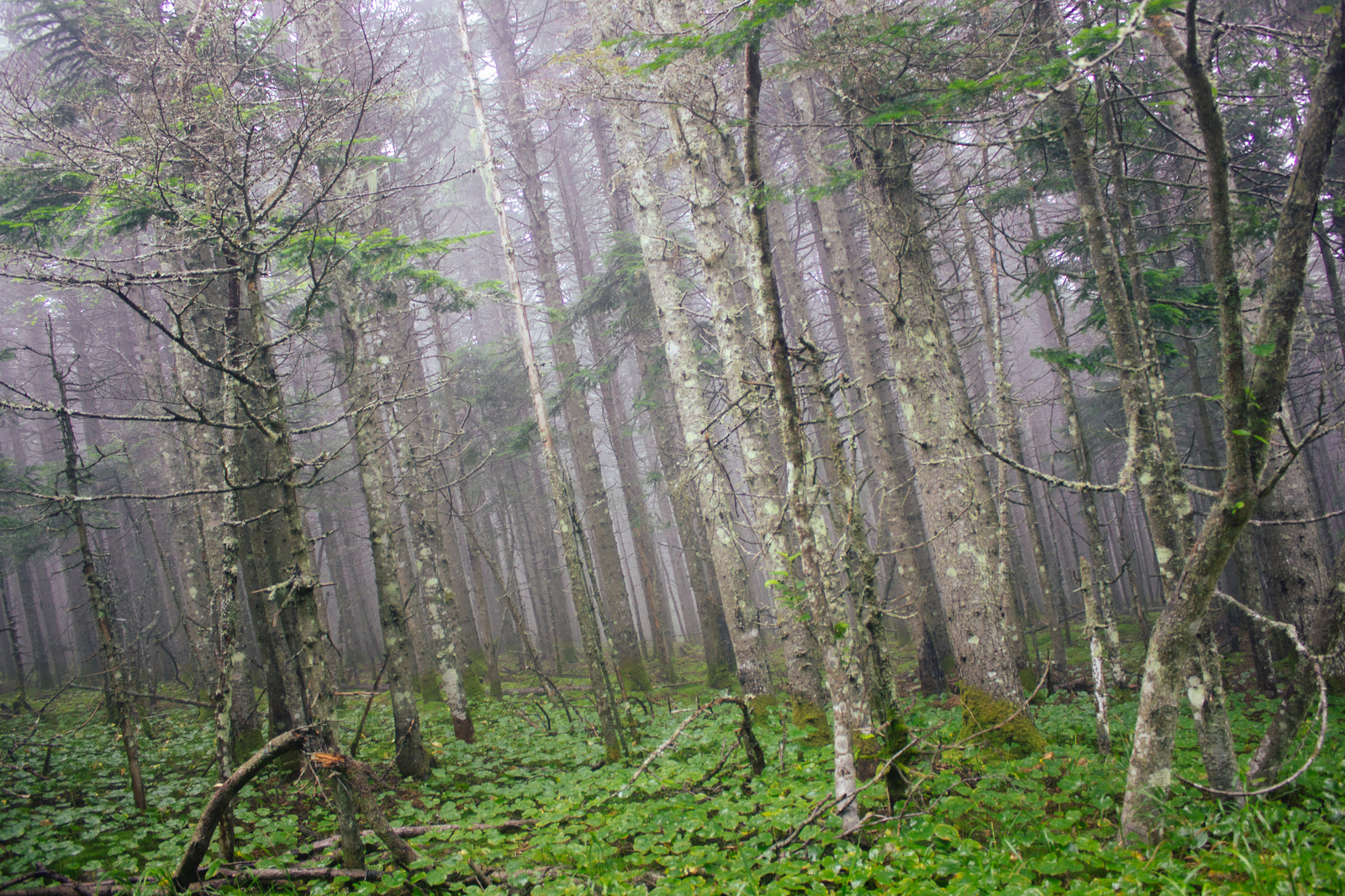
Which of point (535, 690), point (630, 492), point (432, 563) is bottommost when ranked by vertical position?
point (535, 690)

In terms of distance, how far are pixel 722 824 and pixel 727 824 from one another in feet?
0.17

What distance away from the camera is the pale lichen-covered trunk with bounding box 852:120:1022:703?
637cm

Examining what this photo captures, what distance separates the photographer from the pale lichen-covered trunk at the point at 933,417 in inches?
251

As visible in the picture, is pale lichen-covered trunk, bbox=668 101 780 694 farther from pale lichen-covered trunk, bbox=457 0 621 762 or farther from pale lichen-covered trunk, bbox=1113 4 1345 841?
pale lichen-covered trunk, bbox=1113 4 1345 841

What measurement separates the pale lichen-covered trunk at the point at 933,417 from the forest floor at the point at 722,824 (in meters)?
1.11

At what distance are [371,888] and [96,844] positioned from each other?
9.73 feet

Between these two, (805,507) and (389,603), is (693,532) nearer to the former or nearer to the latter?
(389,603)

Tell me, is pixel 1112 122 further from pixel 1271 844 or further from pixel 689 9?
pixel 1271 844

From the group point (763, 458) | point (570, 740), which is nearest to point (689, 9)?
point (763, 458)

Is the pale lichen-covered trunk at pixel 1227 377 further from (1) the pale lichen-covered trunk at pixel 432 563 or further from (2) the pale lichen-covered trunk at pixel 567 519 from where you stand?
(1) the pale lichen-covered trunk at pixel 432 563

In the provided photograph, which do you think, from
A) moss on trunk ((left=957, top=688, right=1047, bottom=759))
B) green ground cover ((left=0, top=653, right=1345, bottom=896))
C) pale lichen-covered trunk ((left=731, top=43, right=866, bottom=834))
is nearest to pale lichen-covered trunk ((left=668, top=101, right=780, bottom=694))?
green ground cover ((left=0, top=653, right=1345, bottom=896))

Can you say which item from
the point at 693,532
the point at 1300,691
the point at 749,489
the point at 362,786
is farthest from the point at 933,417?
the point at 693,532

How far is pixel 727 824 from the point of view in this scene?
4938 mm

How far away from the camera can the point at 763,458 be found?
26.3 ft
